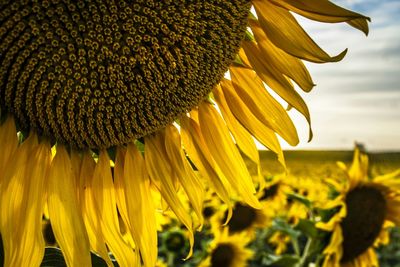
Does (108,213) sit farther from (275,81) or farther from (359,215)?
(359,215)

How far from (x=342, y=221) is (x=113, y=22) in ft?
9.10

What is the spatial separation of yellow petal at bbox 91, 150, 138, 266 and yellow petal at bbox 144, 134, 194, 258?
0.12 m

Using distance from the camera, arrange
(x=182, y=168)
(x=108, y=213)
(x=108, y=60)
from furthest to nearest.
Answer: (x=182, y=168) → (x=108, y=213) → (x=108, y=60)

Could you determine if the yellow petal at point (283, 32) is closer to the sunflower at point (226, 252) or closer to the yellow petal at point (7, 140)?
the yellow petal at point (7, 140)

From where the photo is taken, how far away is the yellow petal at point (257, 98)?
6.55 ft

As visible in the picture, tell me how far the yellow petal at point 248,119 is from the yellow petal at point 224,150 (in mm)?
59

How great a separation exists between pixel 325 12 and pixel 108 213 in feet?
2.51

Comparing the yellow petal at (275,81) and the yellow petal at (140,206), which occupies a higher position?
the yellow petal at (275,81)

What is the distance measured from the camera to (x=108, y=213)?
1855 mm

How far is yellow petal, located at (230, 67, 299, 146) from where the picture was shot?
6.55 ft

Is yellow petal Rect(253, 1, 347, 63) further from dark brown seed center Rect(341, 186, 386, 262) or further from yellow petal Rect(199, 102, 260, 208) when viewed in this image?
dark brown seed center Rect(341, 186, 386, 262)

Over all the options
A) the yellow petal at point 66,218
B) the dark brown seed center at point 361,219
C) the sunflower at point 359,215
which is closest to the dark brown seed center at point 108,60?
the yellow petal at point 66,218

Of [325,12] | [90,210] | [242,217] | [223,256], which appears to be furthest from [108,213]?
[242,217]

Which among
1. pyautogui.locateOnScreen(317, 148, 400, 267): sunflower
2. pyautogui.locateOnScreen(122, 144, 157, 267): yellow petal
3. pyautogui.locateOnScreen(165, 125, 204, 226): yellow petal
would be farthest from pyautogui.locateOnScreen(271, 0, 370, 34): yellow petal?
pyautogui.locateOnScreen(317, 148, 400, 267): sunflower
